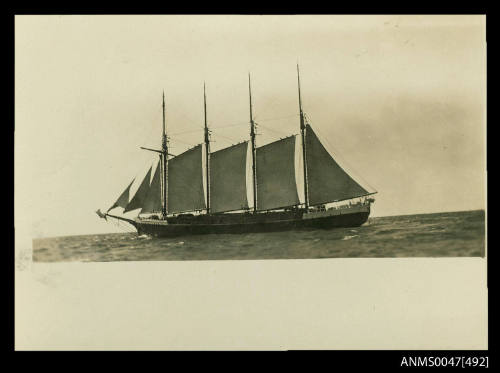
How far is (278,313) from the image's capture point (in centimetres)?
407

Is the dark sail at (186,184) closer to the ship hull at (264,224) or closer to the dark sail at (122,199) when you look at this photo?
the ship hull at (264,224)

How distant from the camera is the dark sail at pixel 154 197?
5.42 metres

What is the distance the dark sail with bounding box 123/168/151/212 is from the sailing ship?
14mm

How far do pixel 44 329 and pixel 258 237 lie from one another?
103 inches

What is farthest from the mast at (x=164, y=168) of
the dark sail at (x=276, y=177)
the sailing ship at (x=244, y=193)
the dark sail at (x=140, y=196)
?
the dark sail at (x=276, y=177)

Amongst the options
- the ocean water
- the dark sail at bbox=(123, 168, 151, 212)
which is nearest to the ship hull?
the dark sail at bbox=(123, 168, 151, 212)

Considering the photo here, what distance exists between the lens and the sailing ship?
4.90 meters

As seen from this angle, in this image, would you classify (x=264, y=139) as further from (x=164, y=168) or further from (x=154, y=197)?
(x=154, y=197)

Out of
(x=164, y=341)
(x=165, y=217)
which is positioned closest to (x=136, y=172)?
(x=165, y=217)

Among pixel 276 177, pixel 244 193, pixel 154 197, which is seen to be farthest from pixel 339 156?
pixel 154 197

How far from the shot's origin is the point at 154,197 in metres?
5.78

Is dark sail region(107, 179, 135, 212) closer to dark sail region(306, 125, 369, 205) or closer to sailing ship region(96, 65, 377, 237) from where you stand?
sailing ship region(96, 65, 377, 237)

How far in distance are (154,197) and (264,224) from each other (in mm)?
1788

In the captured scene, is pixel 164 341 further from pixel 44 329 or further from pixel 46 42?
pixel 46 42
